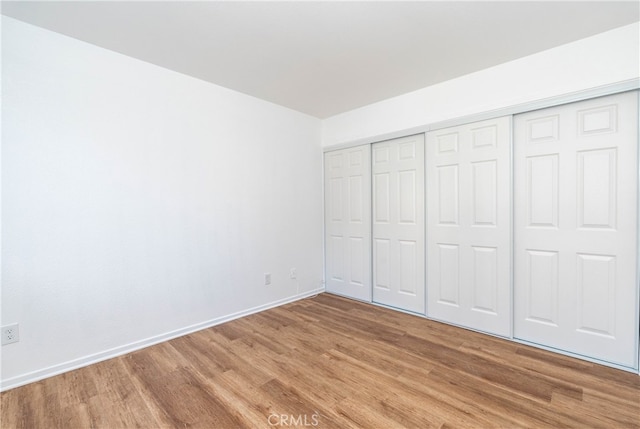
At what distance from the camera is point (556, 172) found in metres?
2.27

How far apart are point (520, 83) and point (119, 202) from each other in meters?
3.55

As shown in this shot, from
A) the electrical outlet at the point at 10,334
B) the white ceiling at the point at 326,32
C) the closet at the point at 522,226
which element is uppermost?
the white ceiling at the point at 326,32

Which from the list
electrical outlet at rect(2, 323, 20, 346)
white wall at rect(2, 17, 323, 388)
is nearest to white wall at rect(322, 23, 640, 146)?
white wall at rect(2, 17, 323, 388)

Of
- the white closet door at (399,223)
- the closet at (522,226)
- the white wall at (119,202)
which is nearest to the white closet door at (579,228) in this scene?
the closet at (522,226)

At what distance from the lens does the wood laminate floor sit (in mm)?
1564

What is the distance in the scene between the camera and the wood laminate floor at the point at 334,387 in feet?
5.13

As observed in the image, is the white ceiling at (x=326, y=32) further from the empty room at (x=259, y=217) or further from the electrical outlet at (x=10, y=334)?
the electrical outlet at (x=10, y=334)

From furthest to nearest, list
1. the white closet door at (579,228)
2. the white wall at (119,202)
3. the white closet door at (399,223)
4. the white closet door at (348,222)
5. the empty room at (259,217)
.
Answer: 1. the white closet door at (348,222)
2. the white closet door at (399,223)
3. the white closet door at (579,228)
4. the white wall at (119,202)
5. the empty room at (259,217)

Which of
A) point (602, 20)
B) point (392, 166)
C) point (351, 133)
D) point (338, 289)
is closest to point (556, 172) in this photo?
point (602, 20)

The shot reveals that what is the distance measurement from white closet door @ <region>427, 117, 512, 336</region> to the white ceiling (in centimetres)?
67

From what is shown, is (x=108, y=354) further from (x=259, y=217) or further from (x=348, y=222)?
(x=348, y=222)

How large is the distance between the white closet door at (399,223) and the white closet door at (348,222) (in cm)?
12

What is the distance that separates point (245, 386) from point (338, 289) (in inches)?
83.9

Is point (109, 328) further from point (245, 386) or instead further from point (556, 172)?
point (556, 172)
